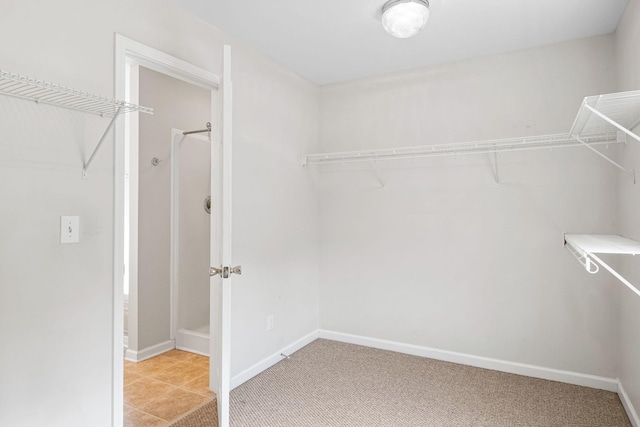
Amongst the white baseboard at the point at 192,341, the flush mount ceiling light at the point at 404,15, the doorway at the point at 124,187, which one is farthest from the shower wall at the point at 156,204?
the flush mount ceiling light at the point at 404,15

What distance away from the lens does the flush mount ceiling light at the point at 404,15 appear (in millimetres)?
2004

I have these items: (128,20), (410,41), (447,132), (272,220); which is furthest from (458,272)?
(128,20)

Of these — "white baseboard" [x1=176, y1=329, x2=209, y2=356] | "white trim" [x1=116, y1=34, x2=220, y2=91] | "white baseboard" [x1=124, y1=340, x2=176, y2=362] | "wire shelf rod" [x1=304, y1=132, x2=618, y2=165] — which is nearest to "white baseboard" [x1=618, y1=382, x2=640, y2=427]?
"wire shelf rod" [x1=304, y1=132, x2=618, y2=165]

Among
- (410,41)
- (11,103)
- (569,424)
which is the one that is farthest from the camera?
(410,41)

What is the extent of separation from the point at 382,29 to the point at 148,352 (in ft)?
9.85

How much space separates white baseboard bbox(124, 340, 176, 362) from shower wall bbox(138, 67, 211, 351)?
1.1 inches

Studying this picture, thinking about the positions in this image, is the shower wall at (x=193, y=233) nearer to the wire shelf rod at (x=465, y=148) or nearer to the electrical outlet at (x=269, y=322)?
the electrical outlet at (x=269, y=322)

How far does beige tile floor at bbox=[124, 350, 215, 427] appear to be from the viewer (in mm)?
2186

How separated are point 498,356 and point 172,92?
339 cm

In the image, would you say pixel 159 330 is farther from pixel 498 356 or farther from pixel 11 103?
pixel 498 356

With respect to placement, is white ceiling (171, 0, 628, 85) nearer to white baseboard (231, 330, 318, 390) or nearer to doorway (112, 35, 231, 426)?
doorway (112, 35, 231, 426)

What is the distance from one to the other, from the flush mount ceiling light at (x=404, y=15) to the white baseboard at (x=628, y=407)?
95.7 inches

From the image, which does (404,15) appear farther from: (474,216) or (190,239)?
(190,239)

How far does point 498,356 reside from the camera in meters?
2.75
